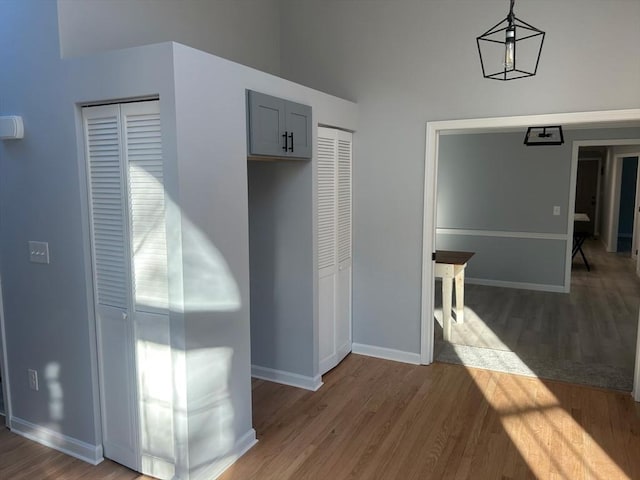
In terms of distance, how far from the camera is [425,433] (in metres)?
3.09

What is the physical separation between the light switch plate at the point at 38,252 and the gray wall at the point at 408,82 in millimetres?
2369

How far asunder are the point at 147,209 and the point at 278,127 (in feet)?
3.19

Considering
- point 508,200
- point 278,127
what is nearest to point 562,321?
point 508,200

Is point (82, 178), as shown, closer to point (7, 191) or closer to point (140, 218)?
point (140, 218)

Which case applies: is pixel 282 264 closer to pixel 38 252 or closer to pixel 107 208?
pixel 107 208

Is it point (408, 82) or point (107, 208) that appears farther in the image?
point (408, 82)

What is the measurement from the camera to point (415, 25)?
3871 millimetres

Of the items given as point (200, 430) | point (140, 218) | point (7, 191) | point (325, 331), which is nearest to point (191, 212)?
point (140, 218)

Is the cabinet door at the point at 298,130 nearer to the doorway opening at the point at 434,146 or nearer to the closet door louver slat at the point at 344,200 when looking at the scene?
the closet door louver slat at the point at 344,200

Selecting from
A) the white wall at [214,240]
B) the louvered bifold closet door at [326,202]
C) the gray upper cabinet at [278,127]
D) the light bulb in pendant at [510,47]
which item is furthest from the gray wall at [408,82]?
the light bulb in pendant at [510,47]

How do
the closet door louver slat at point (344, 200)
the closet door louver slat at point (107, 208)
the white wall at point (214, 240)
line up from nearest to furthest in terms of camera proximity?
the white wall at point (214, 240), the closet door louver slat at point (107, 208), the closet door louver slat at point (344, 200)

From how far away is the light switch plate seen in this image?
2764 millimetres

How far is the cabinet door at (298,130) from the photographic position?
311 cm

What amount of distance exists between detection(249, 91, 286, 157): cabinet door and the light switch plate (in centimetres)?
126
